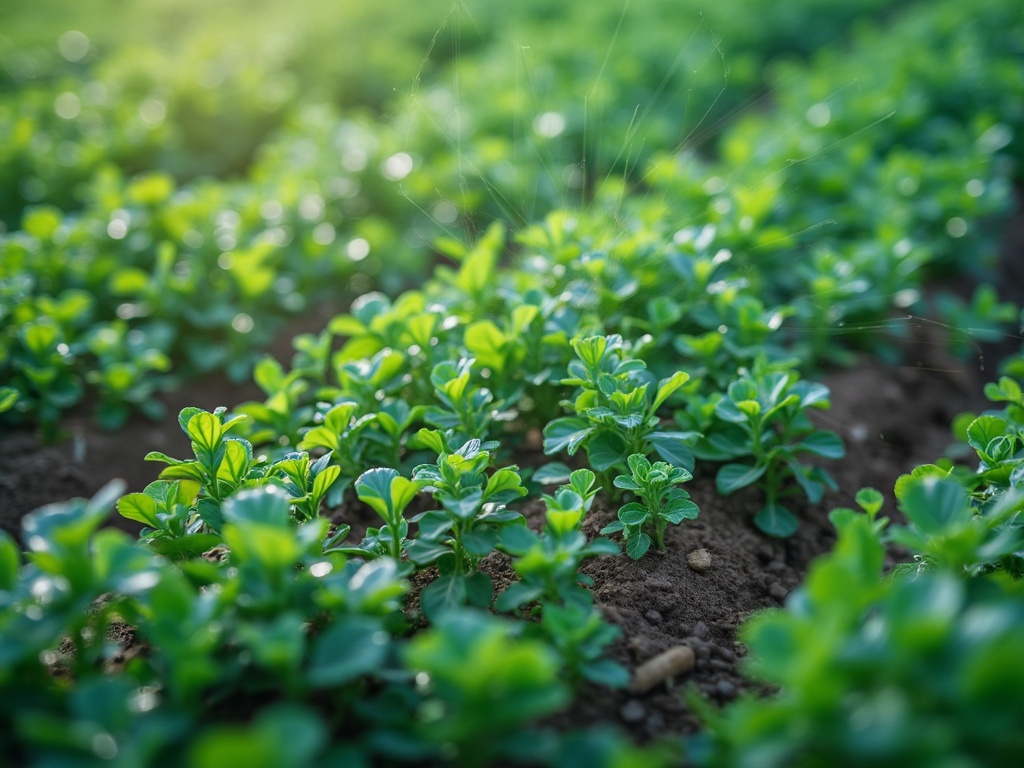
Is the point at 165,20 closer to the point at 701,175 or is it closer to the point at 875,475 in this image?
the point at 701,175

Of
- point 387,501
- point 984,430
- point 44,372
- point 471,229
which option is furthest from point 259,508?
point 471,229

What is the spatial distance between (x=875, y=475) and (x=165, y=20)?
371 inches

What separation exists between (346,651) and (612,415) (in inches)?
33.6

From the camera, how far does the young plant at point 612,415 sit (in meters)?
1.93

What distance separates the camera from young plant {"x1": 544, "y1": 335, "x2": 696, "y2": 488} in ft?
6.35

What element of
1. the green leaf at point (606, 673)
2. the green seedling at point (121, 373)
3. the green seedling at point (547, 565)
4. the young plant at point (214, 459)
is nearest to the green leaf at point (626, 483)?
the green seedling at point (547, 565)

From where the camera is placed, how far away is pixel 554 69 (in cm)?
582

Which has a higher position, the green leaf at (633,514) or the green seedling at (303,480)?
the green seedling at (303,480)

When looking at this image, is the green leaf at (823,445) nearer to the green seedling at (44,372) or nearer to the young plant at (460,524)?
the young plant at (460,524)

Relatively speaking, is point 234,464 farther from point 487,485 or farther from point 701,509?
point 701,509

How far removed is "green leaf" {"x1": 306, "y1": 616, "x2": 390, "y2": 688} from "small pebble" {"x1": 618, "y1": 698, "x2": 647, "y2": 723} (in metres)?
0.52

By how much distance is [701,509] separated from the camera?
222cm

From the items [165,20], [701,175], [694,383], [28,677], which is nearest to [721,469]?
[694,383]

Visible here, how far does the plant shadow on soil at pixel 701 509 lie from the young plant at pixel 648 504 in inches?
3.0
